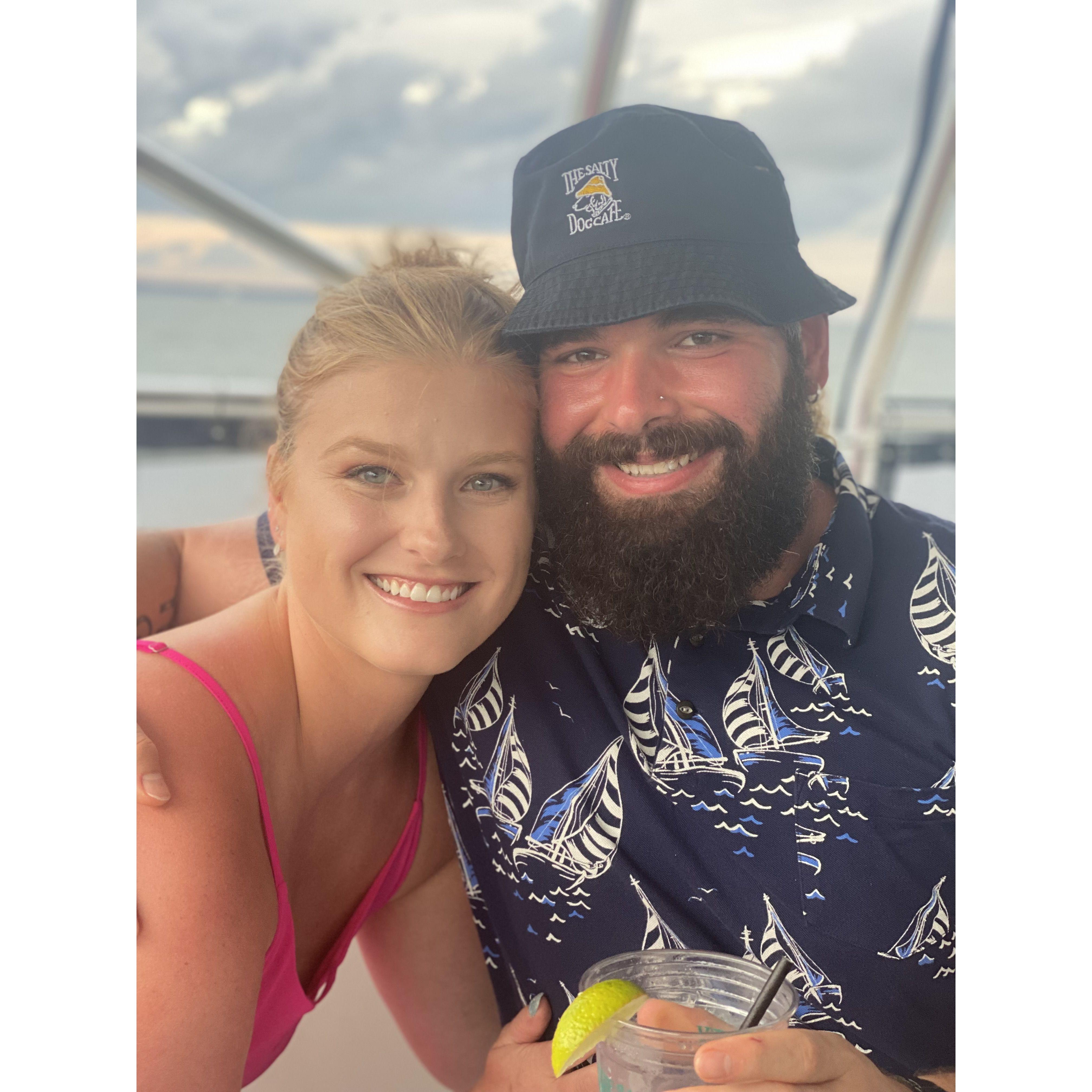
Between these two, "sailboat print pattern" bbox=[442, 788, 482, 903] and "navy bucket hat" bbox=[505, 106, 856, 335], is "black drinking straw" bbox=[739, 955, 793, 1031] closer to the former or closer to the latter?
"sailboat print pattern" bbox=[442, 788, 482, 903]

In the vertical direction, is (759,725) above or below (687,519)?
below

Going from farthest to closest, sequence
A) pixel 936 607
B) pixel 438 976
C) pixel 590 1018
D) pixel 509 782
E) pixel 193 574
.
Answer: pixel 193 574 → pixel 438 976 → pixel 509 782 → pixel 936 607 → pixel 590 1018

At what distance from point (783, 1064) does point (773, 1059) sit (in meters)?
0.01

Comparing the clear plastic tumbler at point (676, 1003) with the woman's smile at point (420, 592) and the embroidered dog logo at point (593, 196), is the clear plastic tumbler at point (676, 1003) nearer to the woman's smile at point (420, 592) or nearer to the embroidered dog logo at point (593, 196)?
the woman's smile at point (420, 592)

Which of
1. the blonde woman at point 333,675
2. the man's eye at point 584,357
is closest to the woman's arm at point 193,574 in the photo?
the blonde woman at point 333,675

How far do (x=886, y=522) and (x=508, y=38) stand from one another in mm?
665

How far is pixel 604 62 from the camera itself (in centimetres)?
105

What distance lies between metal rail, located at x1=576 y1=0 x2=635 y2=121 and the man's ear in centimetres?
31

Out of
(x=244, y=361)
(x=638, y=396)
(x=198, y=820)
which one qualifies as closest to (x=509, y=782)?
(x=198, y=820)

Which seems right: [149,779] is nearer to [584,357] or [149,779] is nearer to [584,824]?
[584,824]

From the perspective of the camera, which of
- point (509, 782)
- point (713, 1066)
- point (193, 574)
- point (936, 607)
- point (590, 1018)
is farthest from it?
point (193, 574)

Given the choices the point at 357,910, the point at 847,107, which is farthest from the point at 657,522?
the point at 357,910

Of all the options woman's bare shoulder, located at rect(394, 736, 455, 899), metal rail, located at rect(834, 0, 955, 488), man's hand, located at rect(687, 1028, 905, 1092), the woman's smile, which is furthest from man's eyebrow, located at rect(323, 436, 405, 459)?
man's hand, located at rect(687, 1028, 905, 1092)

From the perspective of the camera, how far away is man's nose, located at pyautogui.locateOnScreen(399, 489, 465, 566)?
38.4 inches
